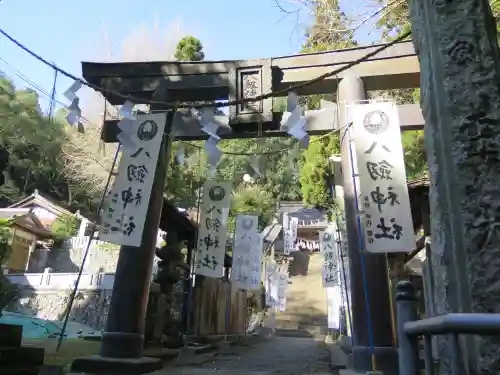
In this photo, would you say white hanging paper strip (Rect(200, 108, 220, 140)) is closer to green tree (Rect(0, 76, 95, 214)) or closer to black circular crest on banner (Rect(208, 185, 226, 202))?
black circular crest on banner (Rect(208, 185, 226, 202))

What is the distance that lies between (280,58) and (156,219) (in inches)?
150

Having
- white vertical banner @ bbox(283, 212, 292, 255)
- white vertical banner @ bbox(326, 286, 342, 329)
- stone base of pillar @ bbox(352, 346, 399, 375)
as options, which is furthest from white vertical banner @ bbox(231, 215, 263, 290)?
white vertical banner @ bbox(283, 212, 292, 255)

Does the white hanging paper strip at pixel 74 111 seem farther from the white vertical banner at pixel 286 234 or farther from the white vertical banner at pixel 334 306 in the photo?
the white vertical banner at pixel 286 234

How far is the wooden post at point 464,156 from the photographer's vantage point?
2.13 metres

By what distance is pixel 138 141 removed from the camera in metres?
7.29

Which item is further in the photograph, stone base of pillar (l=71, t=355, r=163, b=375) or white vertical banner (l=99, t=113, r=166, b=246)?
white vertical banner (l=99, t=113, r=166, b=246)

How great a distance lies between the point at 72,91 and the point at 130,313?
3.76 m

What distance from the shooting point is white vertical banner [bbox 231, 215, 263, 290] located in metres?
12.0

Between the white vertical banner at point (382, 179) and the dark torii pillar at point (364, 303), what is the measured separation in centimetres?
48

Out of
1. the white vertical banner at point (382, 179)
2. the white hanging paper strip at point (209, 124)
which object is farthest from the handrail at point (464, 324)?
the white hanging paper strip at point (209, 124)

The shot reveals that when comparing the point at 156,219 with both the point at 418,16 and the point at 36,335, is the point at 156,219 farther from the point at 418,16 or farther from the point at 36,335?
the point at 36,335

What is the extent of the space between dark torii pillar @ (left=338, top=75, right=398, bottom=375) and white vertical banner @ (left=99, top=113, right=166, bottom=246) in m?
3.30

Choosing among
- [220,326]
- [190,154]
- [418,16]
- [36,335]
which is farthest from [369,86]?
[190,154]

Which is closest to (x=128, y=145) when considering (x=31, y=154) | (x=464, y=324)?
(x=464, y=324)
